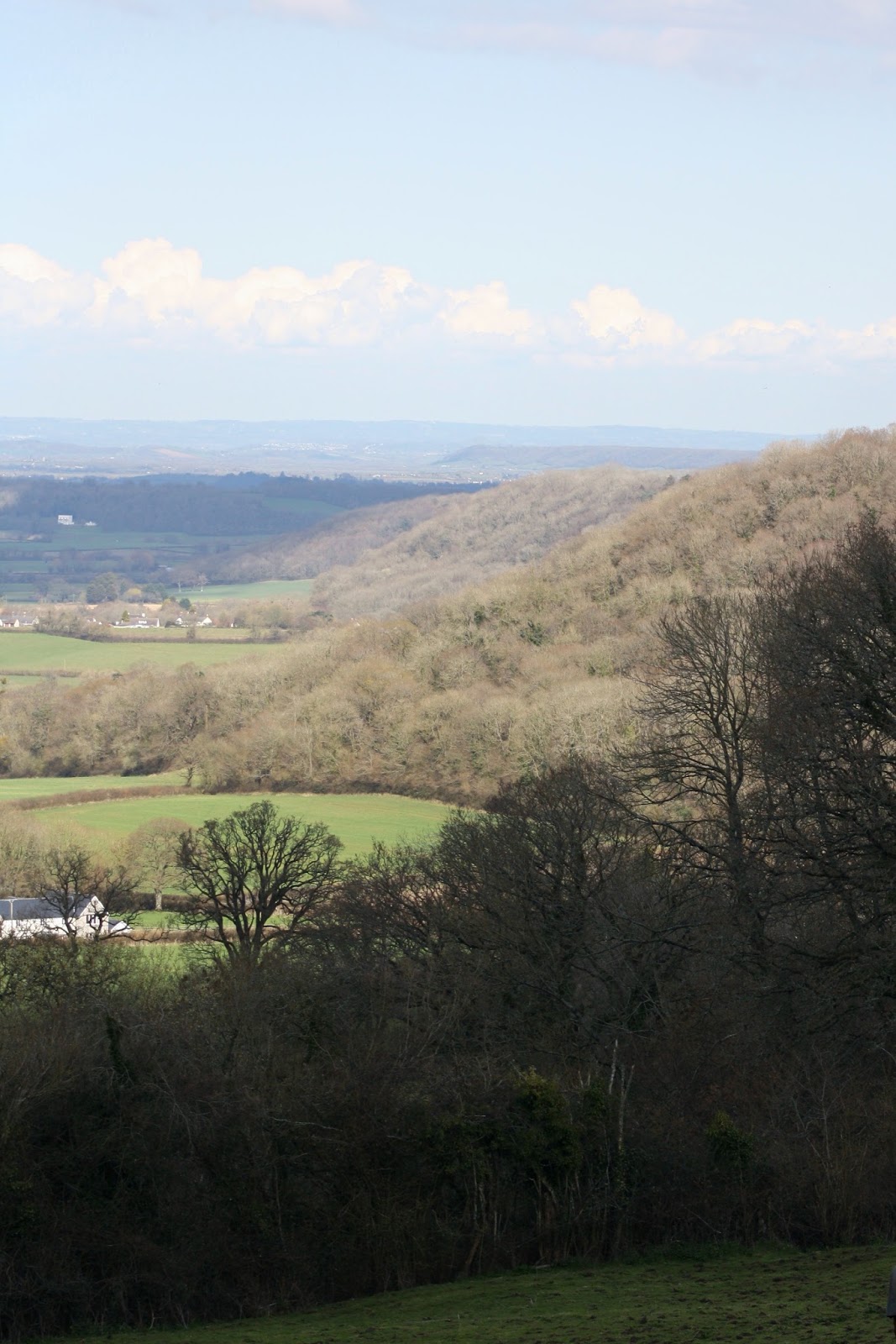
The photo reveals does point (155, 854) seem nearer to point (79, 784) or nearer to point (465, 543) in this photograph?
point (79, 784)

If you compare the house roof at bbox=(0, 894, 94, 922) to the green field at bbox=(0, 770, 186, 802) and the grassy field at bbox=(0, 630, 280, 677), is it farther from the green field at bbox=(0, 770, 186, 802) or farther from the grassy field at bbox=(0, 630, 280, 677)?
the grassy field at bbox=(0, 630, 280, 677)

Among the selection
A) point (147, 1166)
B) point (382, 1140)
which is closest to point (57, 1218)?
point (147, 1166)

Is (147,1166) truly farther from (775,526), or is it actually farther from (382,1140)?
(775,526)

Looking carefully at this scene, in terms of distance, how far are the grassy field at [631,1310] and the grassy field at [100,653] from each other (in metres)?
86.8

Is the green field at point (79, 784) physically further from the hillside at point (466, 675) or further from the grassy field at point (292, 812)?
the grassy field at point (292, 812)

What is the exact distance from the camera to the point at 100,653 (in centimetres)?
11400

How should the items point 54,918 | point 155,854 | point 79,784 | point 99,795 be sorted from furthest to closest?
point 79,784 < point 99,795 < point 155,854 < point 54,918

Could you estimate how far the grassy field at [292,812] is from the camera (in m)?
57.3

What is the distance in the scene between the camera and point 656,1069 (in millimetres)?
19469

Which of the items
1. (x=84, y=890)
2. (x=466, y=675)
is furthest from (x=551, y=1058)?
(x=466, y=675)

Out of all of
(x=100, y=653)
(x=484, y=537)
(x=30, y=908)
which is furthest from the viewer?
(x=484, y=537)

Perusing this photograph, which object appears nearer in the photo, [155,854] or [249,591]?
[155,854]

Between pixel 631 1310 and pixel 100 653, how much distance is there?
105715mm

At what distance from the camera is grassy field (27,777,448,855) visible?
57312 mm
